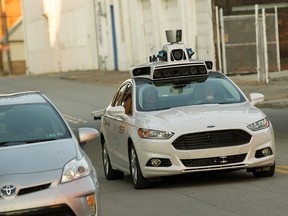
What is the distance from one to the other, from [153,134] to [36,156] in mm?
3426

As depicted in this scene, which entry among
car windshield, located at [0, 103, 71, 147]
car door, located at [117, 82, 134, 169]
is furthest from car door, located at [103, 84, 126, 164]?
car windshield, located at [0, 103, 71, 147]

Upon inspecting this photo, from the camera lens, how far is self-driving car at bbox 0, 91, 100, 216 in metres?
8.57

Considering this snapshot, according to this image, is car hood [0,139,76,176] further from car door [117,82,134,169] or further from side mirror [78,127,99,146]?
car door [117,82,134,169]

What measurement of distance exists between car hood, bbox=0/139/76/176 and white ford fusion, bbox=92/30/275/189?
9.40 ft

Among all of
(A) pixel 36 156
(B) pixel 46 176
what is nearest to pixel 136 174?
(A) pixel 36 156

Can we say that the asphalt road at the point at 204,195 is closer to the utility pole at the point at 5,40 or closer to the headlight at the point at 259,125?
the headlight at the point at 259,125

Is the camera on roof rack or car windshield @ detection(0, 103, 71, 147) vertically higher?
the camera on roof rack

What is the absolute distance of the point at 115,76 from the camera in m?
47.0

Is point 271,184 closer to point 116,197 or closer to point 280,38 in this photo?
point 116,197

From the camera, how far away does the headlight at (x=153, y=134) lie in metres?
12.2

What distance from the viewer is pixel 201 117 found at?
12438mm

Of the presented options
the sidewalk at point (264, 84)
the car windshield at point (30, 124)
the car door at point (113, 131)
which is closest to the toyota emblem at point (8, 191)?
the car windshield at point (30, 124)

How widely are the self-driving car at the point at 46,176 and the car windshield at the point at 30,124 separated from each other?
1 centimetres

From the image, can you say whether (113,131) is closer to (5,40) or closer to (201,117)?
(201,117)
